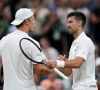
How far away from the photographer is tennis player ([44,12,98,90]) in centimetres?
923

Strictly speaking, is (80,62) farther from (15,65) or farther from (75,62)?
(15,65)

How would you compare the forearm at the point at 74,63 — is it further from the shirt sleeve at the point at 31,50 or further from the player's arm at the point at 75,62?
the shirt sleeve at the point at 31,50

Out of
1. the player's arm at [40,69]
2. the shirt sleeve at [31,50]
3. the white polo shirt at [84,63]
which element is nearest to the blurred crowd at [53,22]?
the white polo shirt at [84,63]

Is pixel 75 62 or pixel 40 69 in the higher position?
pixel 75 62

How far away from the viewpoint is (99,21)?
16828 millimetres

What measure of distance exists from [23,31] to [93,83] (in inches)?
61.8

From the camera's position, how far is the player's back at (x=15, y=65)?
9.11 metres

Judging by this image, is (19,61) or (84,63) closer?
(19,61)

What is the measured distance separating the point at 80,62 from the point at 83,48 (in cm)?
29

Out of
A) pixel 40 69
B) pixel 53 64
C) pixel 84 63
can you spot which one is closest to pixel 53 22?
pixel 84 63

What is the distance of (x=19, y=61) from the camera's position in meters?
9.09

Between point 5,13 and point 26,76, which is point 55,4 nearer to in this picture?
point 5,13

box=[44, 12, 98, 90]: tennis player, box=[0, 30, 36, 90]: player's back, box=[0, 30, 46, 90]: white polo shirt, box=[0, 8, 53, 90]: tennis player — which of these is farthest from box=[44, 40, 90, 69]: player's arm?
box=[0, 30, 36, 90]: player's back

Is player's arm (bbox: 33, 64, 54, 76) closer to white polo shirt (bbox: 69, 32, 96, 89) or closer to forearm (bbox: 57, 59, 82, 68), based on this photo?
forearm (bbox: 57, 59, 82, 68)
